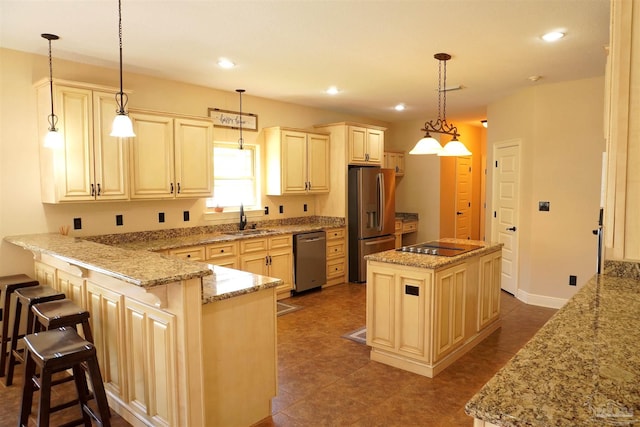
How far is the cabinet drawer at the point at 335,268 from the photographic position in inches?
236

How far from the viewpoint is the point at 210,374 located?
7.45 ft

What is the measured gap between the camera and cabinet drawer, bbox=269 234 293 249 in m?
5.17

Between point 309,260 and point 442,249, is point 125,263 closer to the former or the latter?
point 442,249

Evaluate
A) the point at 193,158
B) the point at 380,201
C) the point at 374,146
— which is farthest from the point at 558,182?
the point at 193,158

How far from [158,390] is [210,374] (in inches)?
11.7

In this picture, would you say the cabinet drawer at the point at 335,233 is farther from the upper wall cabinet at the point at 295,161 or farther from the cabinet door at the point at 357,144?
the cabinet door at the point at 357,144

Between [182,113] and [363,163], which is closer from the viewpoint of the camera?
[182,113]

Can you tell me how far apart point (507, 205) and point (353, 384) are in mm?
3598

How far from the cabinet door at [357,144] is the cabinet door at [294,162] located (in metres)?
0.70

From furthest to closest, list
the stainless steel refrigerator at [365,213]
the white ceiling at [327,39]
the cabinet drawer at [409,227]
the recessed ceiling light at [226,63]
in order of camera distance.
Answer: the cabinet drawer at [409,227] < the stainless steel refrigerator at [365,213] < the recessed ceiling light at [226,63] < the white ceiling at [327,39]

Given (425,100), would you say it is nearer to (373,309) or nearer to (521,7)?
(521,7)

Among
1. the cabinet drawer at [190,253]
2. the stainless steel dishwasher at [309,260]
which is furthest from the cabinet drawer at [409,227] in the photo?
the cabinet drawer at [190,253]

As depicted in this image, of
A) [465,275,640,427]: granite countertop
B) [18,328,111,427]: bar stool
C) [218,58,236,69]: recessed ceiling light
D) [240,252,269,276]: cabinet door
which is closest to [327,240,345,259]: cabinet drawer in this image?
[240,252,269,276]: cabinet door

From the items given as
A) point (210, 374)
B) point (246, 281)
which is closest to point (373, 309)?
point (246, 281)
